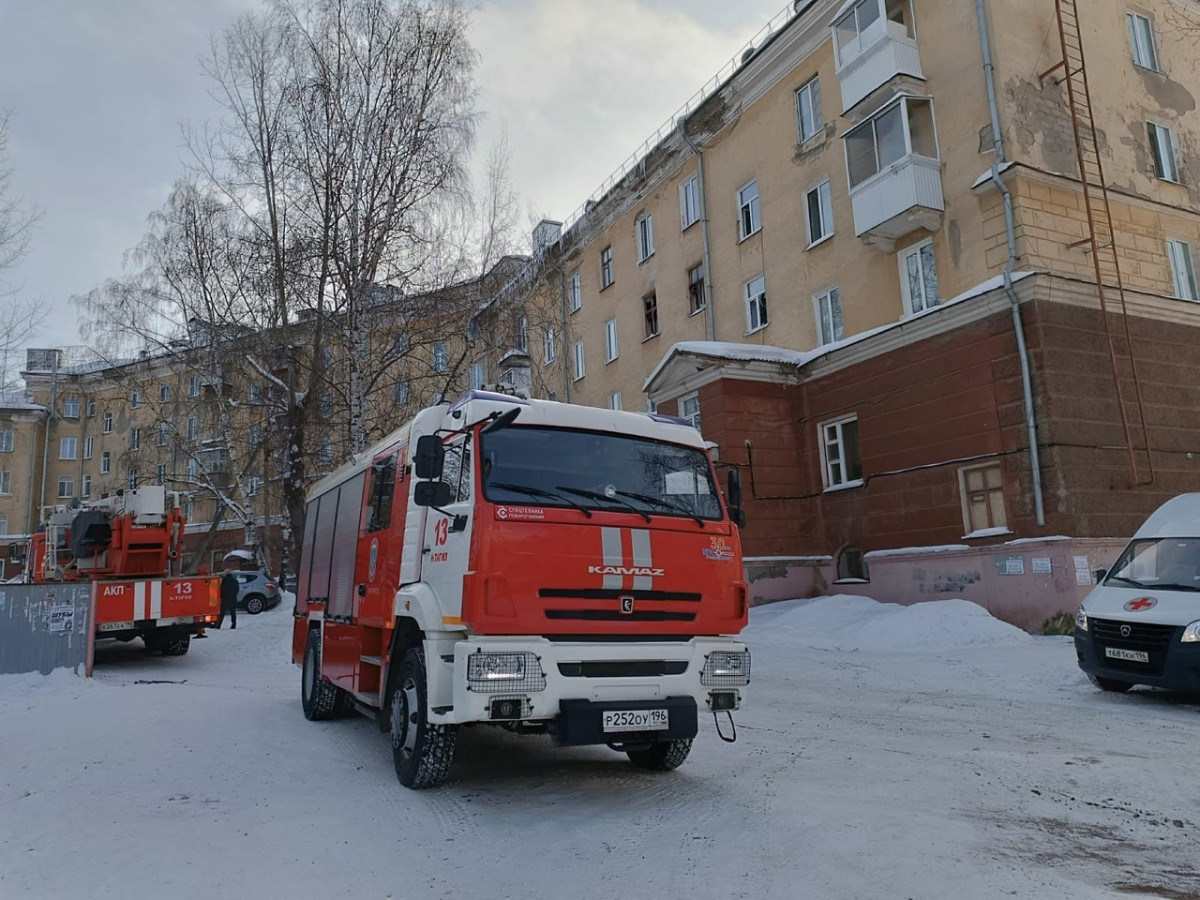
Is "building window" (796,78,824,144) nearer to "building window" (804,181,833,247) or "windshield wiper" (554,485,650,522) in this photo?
"building window" (804,181,833,247)

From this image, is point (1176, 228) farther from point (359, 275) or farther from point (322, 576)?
point (322, 576)

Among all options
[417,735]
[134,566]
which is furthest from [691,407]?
[417,735]

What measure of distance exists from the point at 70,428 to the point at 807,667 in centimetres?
5993

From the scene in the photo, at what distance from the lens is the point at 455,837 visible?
15.8 feet

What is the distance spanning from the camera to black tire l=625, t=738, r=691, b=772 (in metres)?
6.27

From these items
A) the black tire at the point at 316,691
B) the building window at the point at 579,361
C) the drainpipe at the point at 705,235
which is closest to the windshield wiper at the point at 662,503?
the black tire at the point at 316,691

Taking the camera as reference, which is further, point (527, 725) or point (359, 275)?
point (359, 275)

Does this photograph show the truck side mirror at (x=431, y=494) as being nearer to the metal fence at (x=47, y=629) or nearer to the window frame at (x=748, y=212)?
the metal fence at (x=47, y=629)

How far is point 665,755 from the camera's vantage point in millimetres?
6301

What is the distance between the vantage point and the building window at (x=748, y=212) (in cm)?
2341

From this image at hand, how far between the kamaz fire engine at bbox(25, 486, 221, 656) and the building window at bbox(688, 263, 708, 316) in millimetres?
15405

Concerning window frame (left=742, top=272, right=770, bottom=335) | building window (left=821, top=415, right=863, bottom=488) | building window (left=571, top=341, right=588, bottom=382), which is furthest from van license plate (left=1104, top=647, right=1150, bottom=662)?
building window (left=571, top=341, right=588, bottom=382)

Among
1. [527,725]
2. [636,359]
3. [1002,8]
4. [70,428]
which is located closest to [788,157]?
[1002,8]

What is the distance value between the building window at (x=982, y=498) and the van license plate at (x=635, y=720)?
12.7 meters
